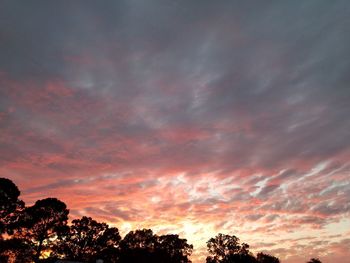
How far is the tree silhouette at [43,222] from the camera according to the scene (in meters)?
60.8

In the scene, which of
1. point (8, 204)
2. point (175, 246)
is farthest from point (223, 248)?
point (8, 204)

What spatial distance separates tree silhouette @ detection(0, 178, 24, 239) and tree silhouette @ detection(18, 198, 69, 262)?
3833 mm

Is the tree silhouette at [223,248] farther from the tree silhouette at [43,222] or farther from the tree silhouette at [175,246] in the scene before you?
Result: the tree silhouette at [43,222]

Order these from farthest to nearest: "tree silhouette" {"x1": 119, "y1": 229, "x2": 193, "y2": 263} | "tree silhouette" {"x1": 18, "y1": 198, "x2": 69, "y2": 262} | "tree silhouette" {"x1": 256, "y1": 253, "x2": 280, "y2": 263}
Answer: "tree silhouette" {"x1": 256, "y1": 253, "x2": 280, "y2": 263}
"tree silhouette" {"x1": 119, "y1": 229, "x2": 193, "y2": 263}
"tree silhouette" {"x1": 18, "y1": 198, "x2": 69, "y2": 262}

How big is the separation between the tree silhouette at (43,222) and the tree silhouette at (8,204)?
12.6ft

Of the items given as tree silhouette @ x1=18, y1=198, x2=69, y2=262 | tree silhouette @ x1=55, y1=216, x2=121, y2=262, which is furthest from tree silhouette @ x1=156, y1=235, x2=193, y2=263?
tree silhouette @ x1=18, y1=198, x2=69, y2=262

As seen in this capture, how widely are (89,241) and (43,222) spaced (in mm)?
24547

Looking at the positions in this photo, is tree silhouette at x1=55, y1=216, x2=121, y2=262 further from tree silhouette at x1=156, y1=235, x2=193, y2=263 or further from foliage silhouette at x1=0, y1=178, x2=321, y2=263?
tree silhouette at x1=156, y1=235, x2=193, y2=263

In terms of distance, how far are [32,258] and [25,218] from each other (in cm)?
965

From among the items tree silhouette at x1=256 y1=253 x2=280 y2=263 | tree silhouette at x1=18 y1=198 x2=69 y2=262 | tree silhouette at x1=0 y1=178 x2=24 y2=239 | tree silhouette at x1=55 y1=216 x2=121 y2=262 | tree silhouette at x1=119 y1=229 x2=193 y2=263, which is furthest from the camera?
tree silhouette at x1=256 y1=253 x2=280 y2=263

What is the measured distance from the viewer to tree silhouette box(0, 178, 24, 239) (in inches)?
2029

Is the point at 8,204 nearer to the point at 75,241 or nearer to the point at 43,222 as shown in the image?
the point at 43,222

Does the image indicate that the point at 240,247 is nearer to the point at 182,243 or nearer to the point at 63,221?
the point at 182,243

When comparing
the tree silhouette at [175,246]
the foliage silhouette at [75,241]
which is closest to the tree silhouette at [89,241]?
the foliage silhouette at [75,241]
